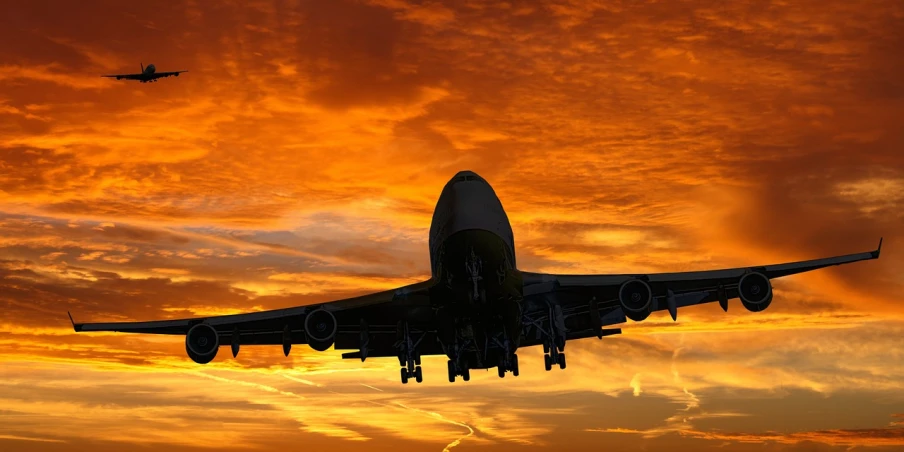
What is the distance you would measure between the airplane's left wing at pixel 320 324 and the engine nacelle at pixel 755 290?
17.1 m

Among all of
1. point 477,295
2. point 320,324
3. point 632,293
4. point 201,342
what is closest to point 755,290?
point 632,293

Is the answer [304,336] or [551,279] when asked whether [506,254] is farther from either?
[304,336]

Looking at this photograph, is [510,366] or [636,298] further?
[510,366]

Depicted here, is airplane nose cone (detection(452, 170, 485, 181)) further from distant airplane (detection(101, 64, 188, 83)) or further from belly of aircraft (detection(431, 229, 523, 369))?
distant airplane (detection(101, 64, 188, 83))

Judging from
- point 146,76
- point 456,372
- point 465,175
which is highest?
point 146,76

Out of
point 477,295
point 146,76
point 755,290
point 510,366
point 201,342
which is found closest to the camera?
point 477,295

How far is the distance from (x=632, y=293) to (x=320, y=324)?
683 inches

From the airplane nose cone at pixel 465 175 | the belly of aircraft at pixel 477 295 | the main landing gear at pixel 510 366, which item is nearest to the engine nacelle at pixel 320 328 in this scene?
the belly of aircraft at pixel 477 295

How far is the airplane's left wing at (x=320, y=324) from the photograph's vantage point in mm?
54750

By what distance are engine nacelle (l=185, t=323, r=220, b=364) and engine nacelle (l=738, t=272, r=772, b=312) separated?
29.7 metres

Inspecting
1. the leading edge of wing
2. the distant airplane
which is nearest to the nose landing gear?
the leading edge of wing

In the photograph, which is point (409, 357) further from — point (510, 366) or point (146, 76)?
point (146, 76)

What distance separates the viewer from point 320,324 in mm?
55156

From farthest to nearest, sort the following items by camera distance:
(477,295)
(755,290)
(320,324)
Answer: (320,324), (755,290), (477,295)
